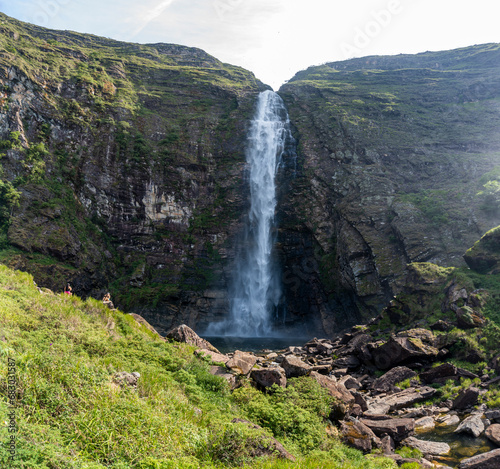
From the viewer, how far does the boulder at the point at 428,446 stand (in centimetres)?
792

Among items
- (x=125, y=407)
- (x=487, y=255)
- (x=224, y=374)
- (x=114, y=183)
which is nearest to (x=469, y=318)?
(x=487, y=255)

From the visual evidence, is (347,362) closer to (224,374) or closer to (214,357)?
(214,357)

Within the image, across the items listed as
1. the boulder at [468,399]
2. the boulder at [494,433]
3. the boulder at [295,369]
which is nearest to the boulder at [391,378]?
the boulder at [468,399]

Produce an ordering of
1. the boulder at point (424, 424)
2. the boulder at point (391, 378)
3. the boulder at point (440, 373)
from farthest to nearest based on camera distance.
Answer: the boulder at point (391, 378) < the boulder at point (440, 373) < the boulder at point (424, 424)

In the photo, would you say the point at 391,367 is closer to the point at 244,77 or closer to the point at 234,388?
the point at 234,388

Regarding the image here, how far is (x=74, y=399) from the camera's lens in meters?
4.48

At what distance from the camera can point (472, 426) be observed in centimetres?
862

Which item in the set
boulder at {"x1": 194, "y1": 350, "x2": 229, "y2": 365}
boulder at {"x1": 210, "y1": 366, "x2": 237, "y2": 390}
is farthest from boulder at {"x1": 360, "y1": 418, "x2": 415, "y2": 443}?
boulder at {"x1": 194, "y1": 350, "x2": 229, "y2": 365}

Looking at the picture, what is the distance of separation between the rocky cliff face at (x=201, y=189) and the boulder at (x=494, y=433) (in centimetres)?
1916

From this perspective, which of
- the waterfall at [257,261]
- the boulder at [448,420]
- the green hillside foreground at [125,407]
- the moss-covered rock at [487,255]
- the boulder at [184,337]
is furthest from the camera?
the waterfall at [257,261]

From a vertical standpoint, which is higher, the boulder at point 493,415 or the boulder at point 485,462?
the boulder at point 485,462

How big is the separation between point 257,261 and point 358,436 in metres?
29.0

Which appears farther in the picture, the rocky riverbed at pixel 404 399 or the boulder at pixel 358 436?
the rocky riverbed at pixel 404 399

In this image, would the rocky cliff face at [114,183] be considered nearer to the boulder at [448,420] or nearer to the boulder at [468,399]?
the boulder at [448,420]
